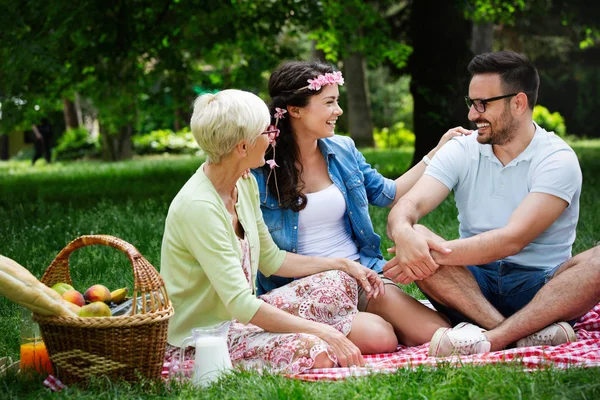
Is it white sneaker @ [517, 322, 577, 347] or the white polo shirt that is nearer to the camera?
white sneaker @ [517, 322, 577, 347]

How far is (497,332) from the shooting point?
405 cm

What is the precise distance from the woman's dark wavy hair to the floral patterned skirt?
0.49 meters

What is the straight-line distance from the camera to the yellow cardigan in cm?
364

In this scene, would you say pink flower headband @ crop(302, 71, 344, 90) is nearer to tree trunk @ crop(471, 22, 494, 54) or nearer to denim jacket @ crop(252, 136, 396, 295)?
denim jacket @ crop(252, 136, 396, 295)

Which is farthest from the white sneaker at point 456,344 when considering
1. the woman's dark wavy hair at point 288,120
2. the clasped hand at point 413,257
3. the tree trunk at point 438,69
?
the tree trunk at point 438,69

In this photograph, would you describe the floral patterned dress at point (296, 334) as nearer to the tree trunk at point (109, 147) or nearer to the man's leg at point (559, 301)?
the man's leg at point (559, 301)

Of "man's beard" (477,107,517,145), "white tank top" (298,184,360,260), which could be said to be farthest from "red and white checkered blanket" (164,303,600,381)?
"man's beard" (477,107,517,145)

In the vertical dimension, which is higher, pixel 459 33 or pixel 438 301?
pixel 459 33

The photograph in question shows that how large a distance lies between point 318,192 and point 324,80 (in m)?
0.62

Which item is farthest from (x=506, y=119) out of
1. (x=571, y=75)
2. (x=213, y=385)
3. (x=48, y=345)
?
(x=571, y=75)

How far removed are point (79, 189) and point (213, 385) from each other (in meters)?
9.59

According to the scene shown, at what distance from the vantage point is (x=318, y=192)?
459 centimetres

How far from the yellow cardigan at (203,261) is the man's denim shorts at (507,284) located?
126 centimetres

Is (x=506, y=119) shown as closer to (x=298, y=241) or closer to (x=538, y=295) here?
(x=538, y=295)
